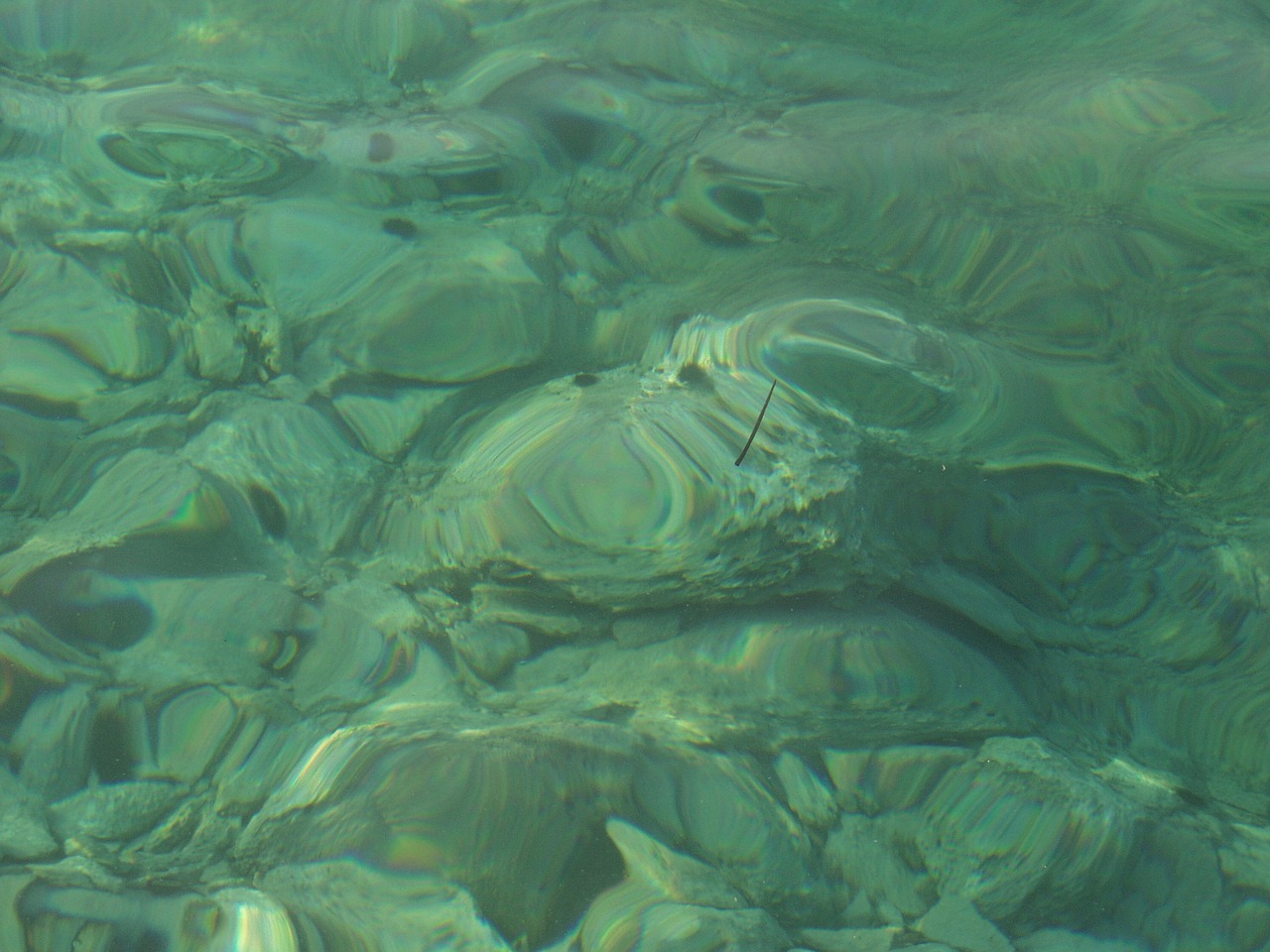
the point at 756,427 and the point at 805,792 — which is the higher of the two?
the point at 756,427

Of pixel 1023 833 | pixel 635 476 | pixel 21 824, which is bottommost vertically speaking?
pixel 21 824

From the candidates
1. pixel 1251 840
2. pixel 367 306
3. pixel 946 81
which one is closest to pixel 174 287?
pixel 367 306

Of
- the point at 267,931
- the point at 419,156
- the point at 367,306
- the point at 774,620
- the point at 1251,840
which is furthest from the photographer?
the point at 419,156

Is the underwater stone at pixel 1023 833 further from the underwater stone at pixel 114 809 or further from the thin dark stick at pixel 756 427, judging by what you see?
the underwater stone at pixel 114 809

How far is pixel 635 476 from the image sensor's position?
178cm

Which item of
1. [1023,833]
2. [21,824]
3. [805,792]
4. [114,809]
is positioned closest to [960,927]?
[1023,833]

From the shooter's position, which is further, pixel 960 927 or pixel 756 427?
pixel 756 427

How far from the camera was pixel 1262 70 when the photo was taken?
7.17 ft

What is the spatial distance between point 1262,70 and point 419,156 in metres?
1.98

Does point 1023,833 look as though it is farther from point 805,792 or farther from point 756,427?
point 756,427

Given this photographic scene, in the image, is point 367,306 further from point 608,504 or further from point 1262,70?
point 1262,70

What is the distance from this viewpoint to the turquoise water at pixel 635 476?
1.49 m

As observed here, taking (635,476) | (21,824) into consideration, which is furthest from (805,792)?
(21,824)

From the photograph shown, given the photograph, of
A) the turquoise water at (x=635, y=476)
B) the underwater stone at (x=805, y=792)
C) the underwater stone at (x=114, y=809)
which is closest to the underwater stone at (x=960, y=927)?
the turquoise water at (x=635, y=476)
